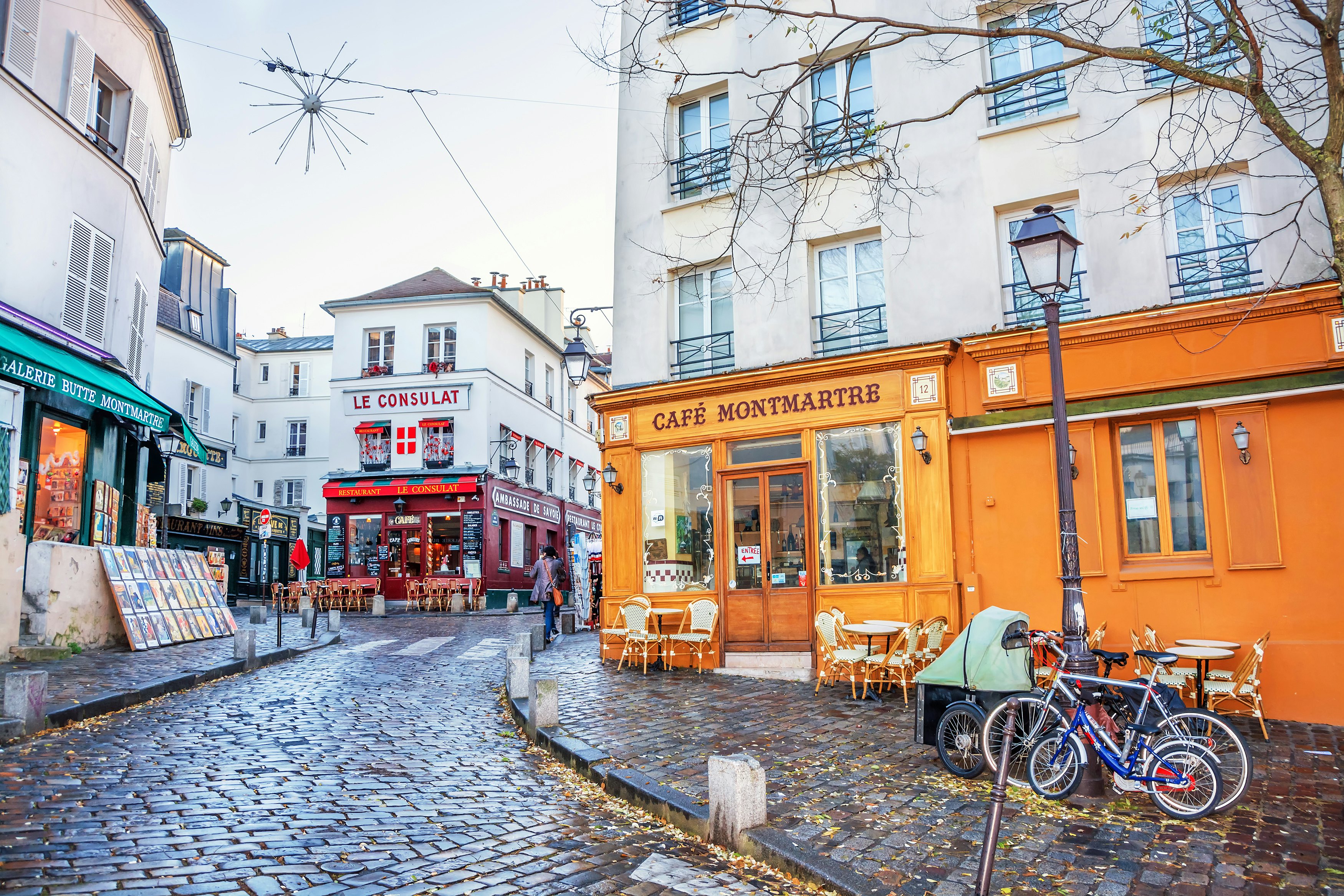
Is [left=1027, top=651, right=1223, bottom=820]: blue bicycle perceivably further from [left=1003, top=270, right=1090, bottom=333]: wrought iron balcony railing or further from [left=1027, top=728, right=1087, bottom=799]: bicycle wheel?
[left=1003, top=270, right=1090, bottom=333]: wrought iron balcony railing

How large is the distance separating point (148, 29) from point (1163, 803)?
1941 centimetres

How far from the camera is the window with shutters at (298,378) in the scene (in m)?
40.3

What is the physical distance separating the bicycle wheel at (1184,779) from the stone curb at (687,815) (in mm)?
2332

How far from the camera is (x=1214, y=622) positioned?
9234mm

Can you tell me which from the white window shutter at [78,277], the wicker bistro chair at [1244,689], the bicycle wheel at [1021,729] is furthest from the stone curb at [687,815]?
the white window shutter at [78,277]

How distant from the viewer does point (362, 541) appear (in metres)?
32.4

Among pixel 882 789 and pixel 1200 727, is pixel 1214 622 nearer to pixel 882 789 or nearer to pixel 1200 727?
pixel 1200 727

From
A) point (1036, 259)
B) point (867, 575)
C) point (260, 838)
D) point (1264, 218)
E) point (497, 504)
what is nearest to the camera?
point (260, 838)

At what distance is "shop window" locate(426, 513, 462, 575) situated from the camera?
1254 inches

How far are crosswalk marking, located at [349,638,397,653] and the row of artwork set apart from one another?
2236 mm

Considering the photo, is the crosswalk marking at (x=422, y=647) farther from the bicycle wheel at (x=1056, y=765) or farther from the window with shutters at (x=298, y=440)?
the window with shutters at (x=298, y=440)

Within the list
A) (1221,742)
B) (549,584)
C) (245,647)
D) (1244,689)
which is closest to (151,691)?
(245,647)

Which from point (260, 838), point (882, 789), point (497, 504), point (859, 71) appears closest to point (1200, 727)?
point (882, 789)

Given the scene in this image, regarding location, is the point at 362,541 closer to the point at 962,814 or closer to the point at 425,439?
the point at 425,439
